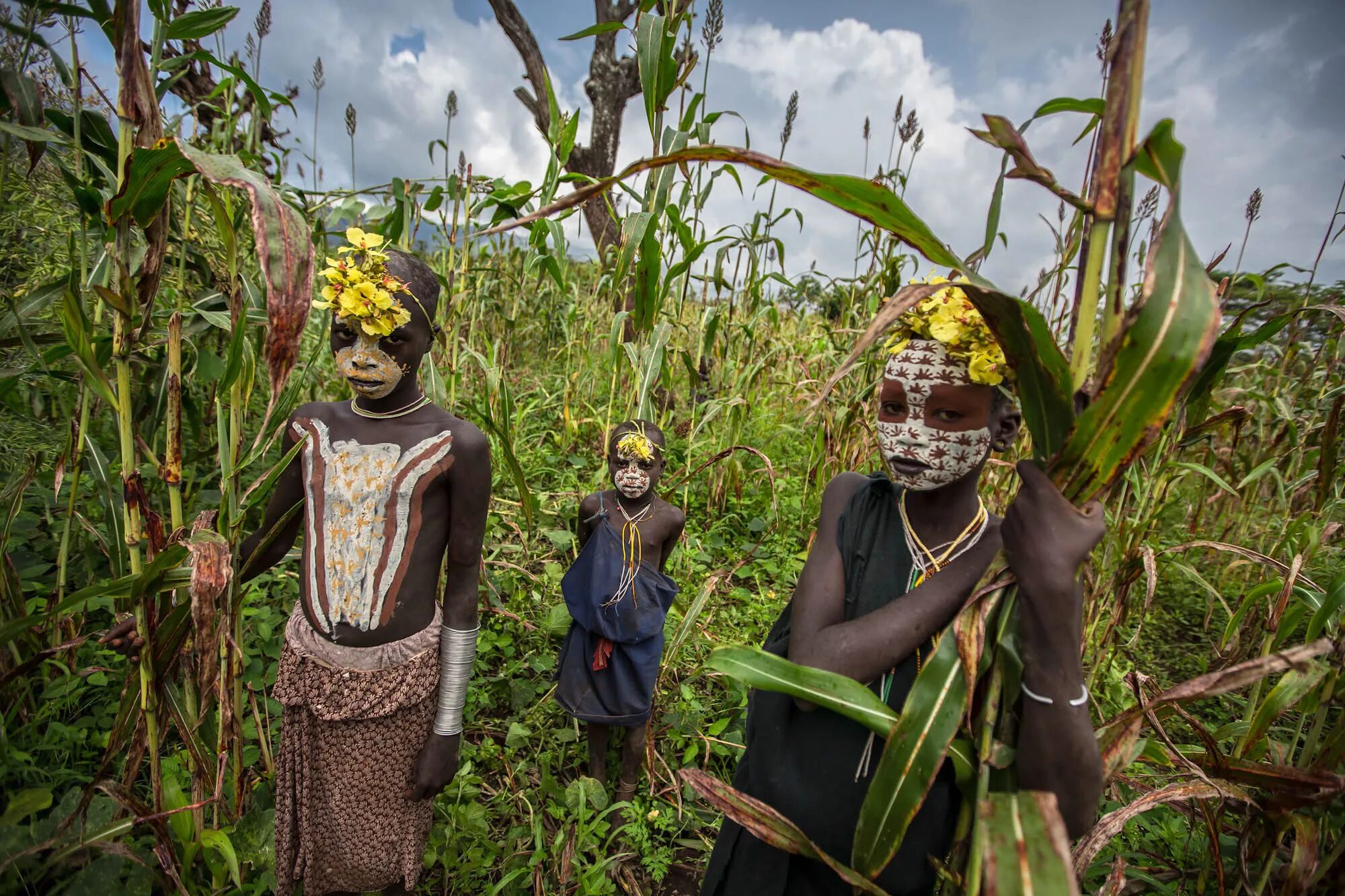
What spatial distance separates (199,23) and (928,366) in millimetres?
1641

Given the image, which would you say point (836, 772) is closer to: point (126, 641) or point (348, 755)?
point (348, 755)

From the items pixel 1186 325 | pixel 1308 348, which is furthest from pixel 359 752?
pixel 1308 348

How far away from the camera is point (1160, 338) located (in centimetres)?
65

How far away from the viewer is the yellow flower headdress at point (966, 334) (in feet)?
3.33

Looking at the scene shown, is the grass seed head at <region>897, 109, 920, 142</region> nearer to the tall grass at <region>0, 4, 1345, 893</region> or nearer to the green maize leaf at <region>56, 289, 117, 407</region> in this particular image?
the tall grass at <region>0, 4, 1345, 893</region>

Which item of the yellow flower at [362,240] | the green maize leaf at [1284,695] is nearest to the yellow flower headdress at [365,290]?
the yellow flower at [362,240]

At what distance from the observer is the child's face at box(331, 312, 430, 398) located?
1.44 metres

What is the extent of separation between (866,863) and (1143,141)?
0.99 metres

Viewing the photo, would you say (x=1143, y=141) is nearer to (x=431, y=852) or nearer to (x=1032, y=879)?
(x=1032, y=879)

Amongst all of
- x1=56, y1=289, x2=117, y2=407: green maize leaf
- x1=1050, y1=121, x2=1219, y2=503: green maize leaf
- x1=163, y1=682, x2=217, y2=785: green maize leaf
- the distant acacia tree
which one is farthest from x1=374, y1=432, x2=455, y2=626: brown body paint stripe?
the distant acacia tree

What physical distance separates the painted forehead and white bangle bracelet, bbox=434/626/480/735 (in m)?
1.28

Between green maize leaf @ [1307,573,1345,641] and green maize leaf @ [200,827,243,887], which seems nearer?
green maize leaf @ [1307,573,1345,641]

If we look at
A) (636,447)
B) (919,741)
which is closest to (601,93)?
(636,447)

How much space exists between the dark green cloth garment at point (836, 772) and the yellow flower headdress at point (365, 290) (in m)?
1.14
